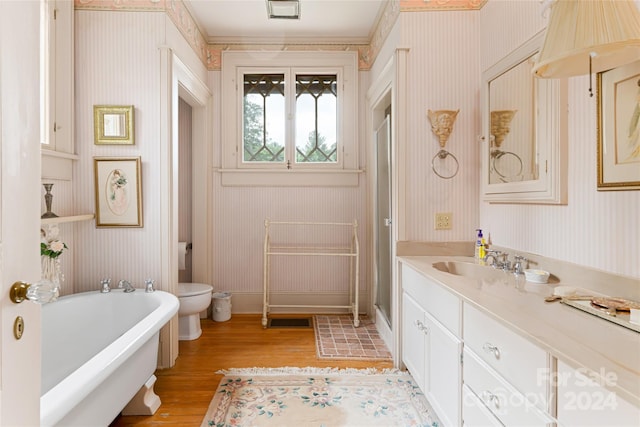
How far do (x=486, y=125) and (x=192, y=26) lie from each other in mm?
2532

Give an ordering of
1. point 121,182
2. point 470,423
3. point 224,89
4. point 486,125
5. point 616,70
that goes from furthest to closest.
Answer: point 224,89 < point 121,182 < point 486,125 < point 470,423 < point 616,70

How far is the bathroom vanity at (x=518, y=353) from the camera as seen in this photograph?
2.79ft

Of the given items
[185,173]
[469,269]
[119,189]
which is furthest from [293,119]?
[469,269]

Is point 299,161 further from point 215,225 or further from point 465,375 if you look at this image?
point 465,375

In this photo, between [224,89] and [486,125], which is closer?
[486,125]

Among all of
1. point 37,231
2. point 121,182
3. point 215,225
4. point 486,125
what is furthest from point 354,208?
point 37,231

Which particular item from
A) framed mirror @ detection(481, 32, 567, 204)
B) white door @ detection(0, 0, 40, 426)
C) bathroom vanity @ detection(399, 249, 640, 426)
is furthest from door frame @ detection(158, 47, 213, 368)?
framed mirror @ detection(481, 32, 567, 204)

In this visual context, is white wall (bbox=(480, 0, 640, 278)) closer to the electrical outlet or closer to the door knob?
the electrical outlet

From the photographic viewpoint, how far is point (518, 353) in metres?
1.13

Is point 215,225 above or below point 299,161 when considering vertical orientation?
below

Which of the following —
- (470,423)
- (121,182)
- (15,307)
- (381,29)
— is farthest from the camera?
(381,29)

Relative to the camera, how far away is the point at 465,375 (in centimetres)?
150

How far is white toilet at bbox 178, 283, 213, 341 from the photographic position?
294 cm

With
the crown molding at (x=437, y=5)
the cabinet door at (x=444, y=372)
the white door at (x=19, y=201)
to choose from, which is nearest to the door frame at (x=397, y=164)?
the crown molding at (x=437, y=5)
